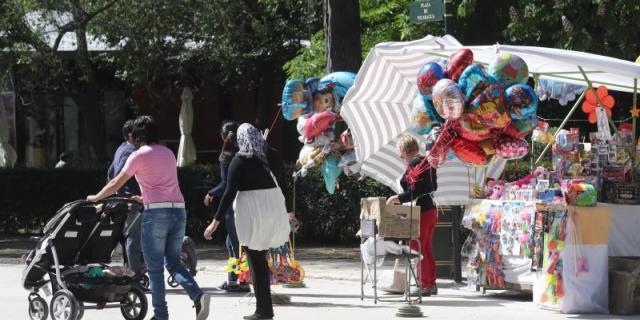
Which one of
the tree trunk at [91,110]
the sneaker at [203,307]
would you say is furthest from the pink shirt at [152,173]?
the tree trunk at [91,110]

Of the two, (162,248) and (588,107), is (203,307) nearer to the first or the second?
(162,248)

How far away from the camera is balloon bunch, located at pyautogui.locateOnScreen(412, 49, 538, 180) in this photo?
1074cm

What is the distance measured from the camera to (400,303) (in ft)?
39.9

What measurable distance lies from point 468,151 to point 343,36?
7.25 meters

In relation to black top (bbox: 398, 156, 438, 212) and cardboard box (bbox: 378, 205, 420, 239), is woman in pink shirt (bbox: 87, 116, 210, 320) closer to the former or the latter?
cardboard box (bbox: 378, 205, 420, 239)

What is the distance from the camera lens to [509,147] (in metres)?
11.1

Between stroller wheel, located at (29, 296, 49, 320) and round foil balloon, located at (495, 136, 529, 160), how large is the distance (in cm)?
466

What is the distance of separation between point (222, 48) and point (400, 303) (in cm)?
1467

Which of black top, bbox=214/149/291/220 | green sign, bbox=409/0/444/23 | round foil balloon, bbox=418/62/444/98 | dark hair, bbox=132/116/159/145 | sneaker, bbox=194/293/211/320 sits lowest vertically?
sneaker, bbox=194/293/211/320

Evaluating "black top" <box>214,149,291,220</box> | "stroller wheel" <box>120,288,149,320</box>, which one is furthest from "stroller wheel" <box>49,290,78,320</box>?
"black top" <box>214,149,291,220</box>

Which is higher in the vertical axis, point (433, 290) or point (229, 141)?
point (229, 141)

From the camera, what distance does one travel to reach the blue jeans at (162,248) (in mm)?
10000

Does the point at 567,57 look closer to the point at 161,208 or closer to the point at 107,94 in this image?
A: the point at 161,208

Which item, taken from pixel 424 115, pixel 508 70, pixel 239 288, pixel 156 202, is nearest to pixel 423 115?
pixel 424 115
